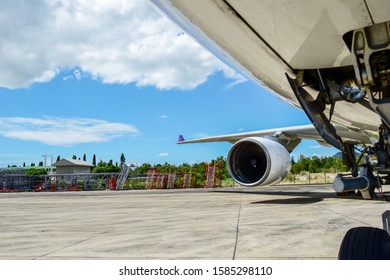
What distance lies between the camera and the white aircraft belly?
1.26 m

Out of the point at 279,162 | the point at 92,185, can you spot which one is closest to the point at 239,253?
the point at 279,162

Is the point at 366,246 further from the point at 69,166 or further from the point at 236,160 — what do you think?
the point at 69,166

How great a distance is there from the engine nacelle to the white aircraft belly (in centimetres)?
434

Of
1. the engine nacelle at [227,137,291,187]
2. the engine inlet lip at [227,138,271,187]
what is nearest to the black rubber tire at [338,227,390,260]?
the engine nacelle at [227,137,291,187]

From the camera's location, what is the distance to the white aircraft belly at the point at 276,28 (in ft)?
4.13

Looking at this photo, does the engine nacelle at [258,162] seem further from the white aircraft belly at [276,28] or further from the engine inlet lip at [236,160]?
the white aircraft belly at [276,28]

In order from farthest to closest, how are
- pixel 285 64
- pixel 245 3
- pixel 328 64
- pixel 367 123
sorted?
pixel 367 123
pixel 285 64
pixel 328 64
pixel 245 3

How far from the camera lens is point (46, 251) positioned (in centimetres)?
320

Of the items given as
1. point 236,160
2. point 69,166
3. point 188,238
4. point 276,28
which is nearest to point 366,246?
point 276,28

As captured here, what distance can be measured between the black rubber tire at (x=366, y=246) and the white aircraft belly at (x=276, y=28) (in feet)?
3.06

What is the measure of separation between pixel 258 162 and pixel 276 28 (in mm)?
5552

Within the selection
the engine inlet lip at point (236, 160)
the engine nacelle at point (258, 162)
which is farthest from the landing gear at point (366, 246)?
the engine inlet lip at point (236, 160)

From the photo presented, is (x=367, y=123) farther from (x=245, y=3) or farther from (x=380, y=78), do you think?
(x=245, y=3)

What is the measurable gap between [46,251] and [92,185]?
23.4 m
